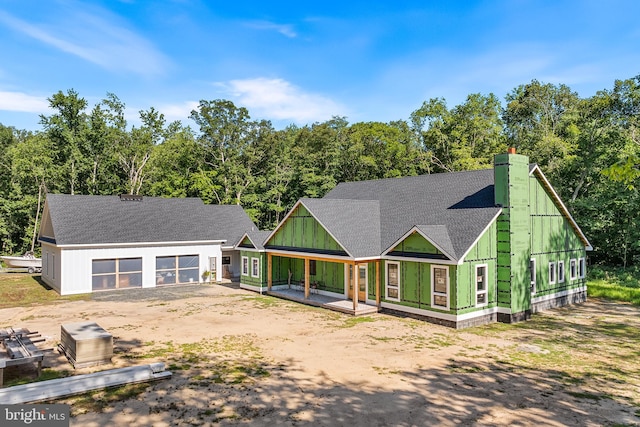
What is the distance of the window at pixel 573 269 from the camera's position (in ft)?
74.8

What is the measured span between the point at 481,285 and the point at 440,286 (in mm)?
1982

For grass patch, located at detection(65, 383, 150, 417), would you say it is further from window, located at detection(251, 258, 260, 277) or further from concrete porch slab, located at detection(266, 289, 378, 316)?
window, located at detection(251, 258, 260, 277)

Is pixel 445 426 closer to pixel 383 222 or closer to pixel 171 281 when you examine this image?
pixel 383 222

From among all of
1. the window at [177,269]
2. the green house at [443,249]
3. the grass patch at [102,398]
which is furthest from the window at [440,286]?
the window at [177,269]

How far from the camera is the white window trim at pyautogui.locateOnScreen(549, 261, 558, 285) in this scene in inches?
845

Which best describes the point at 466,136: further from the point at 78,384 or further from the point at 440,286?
the point at 78,384

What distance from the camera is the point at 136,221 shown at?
29000 millimetres

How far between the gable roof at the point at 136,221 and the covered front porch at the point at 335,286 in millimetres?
7409

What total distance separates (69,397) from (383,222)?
1658 centimetres

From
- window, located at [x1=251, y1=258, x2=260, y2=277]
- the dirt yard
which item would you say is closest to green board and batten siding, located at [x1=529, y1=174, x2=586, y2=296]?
the dirt yard

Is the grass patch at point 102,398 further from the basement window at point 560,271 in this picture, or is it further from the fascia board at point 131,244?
the basement window at point 560,271

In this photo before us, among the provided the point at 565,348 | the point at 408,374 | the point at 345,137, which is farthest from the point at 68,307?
the point at 345,137

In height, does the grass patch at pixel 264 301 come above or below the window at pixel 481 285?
below

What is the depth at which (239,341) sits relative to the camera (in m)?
15.0
